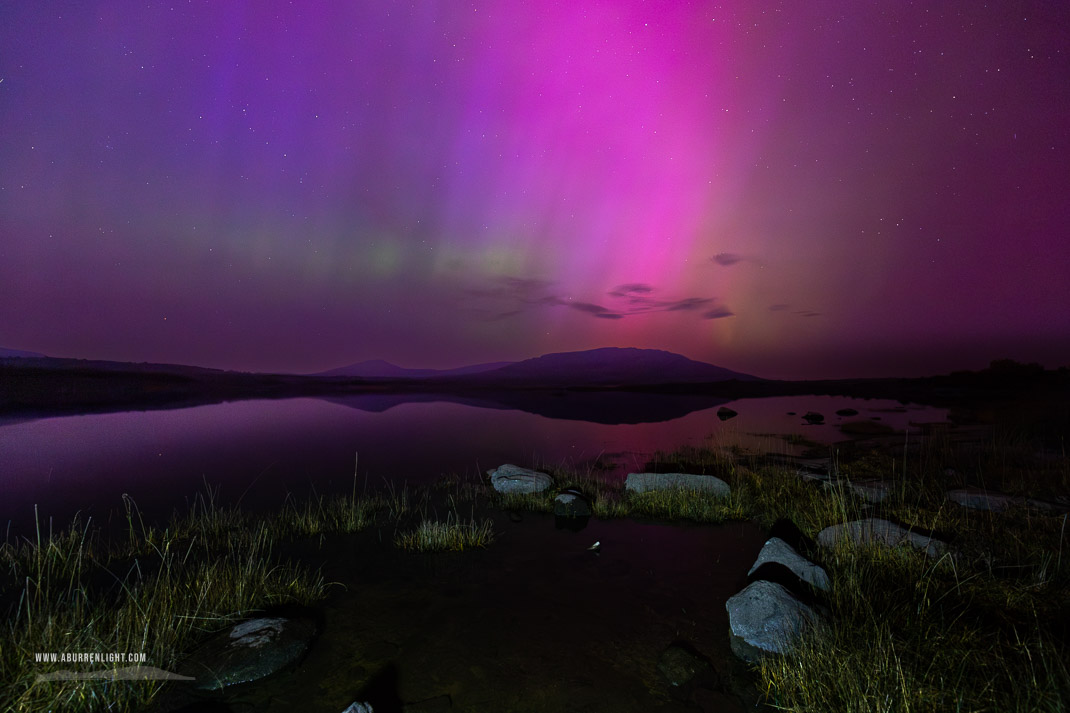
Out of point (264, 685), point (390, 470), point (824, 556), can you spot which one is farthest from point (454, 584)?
point (390, 470)

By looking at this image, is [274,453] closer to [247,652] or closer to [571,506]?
[571,506]

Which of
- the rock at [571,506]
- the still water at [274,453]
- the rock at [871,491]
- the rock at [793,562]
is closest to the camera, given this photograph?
the rock at [793,562]

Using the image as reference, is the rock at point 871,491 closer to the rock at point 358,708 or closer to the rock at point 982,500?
the rock at point 982,500

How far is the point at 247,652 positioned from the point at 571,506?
25.7 ft

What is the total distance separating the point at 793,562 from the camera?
6.71m

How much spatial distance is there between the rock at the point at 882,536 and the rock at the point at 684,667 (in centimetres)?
367

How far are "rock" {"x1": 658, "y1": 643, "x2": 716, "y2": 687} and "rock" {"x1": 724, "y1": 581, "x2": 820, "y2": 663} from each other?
57 cm

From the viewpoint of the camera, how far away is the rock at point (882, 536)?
6.65 metres

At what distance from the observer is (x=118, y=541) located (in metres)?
9.95

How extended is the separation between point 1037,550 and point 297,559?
12.8 meters

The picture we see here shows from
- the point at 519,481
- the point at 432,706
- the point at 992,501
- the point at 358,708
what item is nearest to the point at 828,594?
the point at 432,706

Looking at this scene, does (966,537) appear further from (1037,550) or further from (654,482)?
(654,482)

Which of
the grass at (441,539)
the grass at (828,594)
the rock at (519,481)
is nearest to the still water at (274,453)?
the rock at (519,481)

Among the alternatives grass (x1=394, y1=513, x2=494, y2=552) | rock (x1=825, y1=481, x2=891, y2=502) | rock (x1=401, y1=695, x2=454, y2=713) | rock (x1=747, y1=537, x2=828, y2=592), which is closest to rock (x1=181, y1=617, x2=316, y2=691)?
rock (x1=401, y1=695, x2=454, y2=713)
